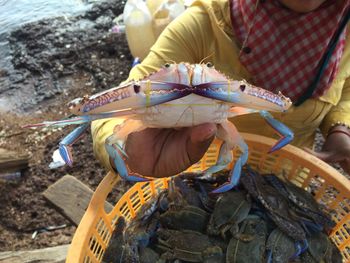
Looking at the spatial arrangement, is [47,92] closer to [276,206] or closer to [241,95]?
[276,206]

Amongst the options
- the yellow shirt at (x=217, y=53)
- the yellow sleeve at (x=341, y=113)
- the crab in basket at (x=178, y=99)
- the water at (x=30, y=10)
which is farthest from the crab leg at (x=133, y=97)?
the water at (x=30, y=10)

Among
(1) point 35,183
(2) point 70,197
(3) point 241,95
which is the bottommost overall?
(1) point 35,183

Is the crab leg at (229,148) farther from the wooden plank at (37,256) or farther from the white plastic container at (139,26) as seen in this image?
the white plastic container at (139,26)

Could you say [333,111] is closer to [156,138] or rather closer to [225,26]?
[225,26]

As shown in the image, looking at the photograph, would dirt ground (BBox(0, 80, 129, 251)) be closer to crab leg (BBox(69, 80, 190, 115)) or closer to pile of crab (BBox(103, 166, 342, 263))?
pile of crab (BBox(103, 166, 342, 263))

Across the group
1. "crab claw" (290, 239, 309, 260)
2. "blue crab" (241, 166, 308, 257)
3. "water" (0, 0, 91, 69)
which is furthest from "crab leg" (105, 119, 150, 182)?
"water" (0, 0, 91, 69)

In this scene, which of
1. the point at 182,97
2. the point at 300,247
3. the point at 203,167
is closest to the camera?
the point at 182,97

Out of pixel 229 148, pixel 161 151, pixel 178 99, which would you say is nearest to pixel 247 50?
pixel 229 148
